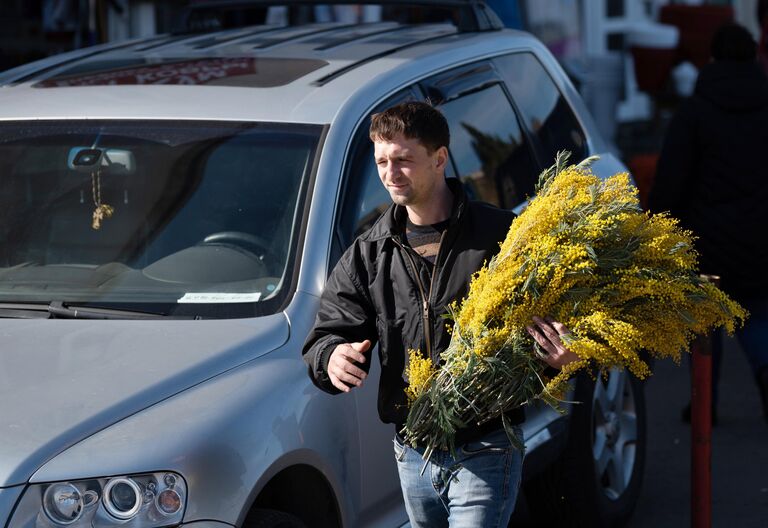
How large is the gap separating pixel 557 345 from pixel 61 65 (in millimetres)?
2703

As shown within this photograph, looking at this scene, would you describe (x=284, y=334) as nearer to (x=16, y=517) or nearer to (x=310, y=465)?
(x=310, y=465)

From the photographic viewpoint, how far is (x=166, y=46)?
5371 mm

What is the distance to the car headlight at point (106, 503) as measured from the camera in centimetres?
290

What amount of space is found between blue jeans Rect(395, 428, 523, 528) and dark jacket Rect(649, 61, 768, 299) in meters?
3.12

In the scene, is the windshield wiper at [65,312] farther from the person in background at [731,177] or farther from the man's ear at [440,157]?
the person in background at [731,177]

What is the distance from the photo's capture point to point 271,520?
3.28 metres

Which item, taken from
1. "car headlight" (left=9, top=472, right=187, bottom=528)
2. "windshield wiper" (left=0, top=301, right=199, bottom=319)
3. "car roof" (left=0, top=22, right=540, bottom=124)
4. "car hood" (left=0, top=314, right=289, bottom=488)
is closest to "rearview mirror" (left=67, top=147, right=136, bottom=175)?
"car roof" (left=0, top=22, right=540, bottom=124)

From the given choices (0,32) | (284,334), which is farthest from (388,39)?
(0,32)

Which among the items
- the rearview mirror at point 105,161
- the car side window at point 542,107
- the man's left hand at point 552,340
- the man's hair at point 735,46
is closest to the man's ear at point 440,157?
the man's left hand at point 552,340

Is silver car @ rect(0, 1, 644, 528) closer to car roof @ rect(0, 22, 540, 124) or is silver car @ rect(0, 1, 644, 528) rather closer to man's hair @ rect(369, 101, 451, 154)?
car roof @ rect(0, 22, 540, 124)

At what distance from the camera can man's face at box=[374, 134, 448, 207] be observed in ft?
10.6

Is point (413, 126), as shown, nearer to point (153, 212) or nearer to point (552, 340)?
point (552, 340)

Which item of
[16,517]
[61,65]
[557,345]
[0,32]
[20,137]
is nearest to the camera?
[16,517]

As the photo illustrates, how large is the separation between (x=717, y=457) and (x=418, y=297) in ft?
11.4
